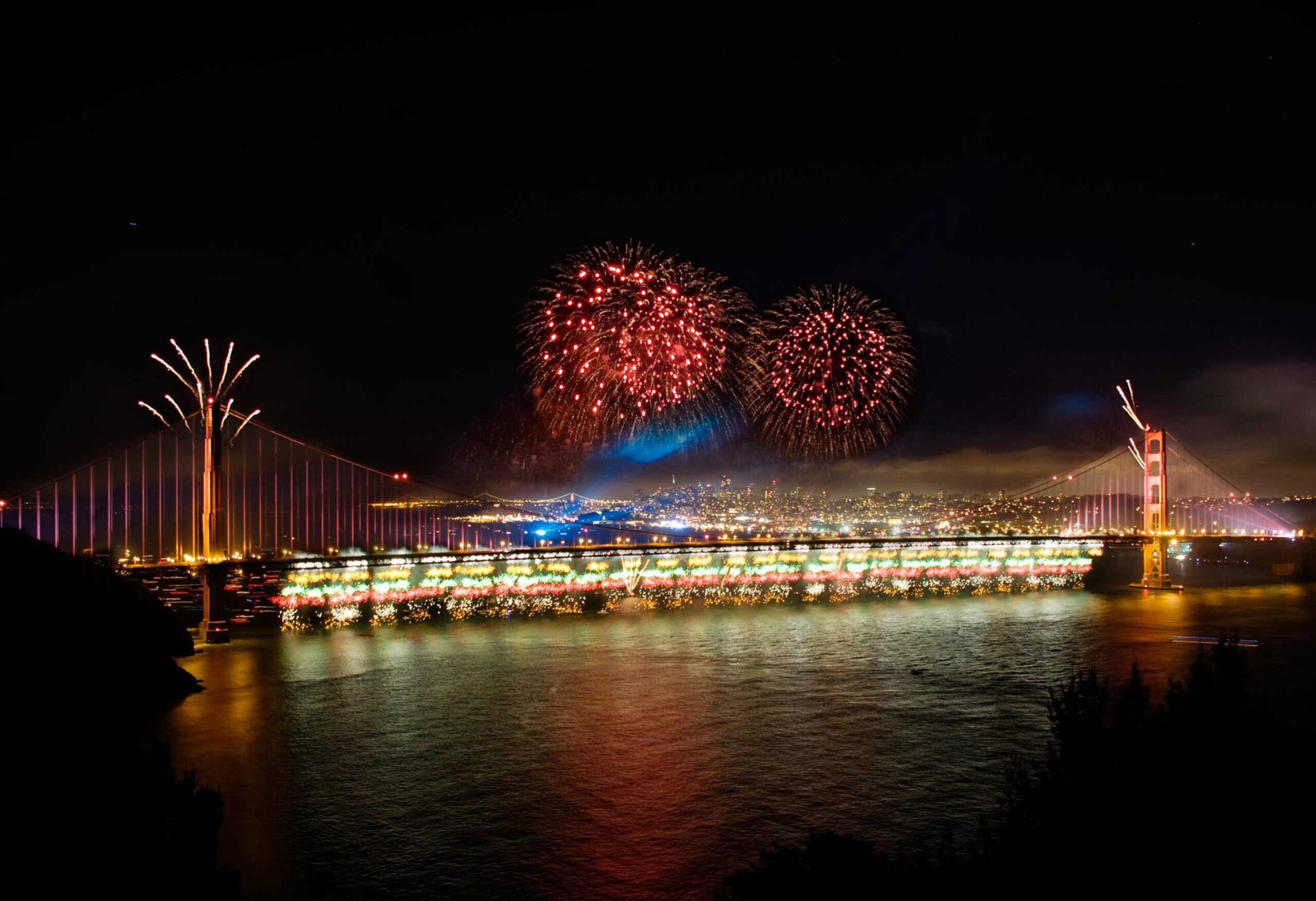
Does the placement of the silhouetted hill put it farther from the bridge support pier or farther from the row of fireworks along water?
the row of fireworks along water

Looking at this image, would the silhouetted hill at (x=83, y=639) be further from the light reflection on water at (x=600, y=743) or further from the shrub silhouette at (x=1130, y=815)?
the shrub silhouette at (x=1130, y=815)

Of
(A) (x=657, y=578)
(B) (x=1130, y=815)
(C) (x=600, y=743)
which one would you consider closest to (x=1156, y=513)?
(A) (x=657, y=578)

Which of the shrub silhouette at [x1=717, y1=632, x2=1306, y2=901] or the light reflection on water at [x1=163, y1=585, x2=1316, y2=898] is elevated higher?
the shrub silhouette at [x1=717, y1=632, x2=1306, y2=901]

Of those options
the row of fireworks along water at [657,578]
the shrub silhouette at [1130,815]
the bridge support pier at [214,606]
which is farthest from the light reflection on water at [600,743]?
the shrub silhouette at [1130,815]

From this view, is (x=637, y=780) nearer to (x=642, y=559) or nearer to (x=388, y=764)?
(x=388, y=764)

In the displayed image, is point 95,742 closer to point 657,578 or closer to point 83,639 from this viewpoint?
point 83,639

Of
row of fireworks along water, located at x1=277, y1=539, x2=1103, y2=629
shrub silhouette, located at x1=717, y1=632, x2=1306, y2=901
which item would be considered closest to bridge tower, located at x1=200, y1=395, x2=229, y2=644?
row of fireworks along water, located at x1=277, y1=539, x2=1103, y2=629

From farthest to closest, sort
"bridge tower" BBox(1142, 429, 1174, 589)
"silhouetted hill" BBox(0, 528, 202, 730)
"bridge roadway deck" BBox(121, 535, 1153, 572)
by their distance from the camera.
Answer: "bridge tower" BBox(1142, 429, 1174, 589)
"bridge roadway deck" BBox(121, 535, 1153, 572)
"silhouetted hill" BBox(0, 528, 202, 730)
